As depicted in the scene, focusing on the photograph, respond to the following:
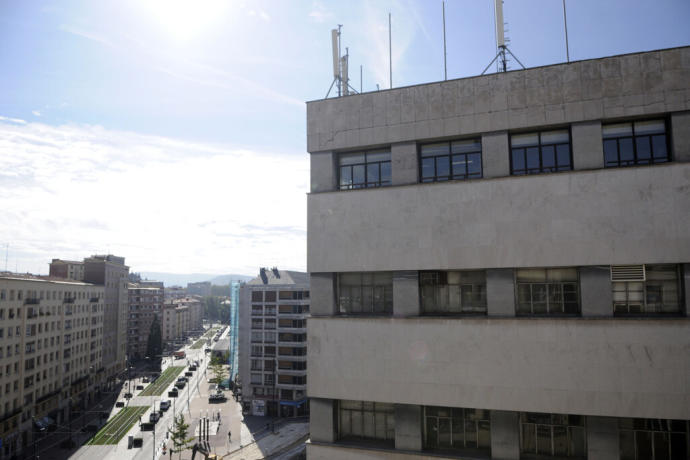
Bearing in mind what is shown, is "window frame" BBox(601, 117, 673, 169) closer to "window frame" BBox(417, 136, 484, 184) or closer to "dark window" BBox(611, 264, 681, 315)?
"dark window" BBox(611, 264, 681, 315)

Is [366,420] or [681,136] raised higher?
[681,136]

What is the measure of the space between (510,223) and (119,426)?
301 ft

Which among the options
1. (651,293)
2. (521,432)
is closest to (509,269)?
(651,293)

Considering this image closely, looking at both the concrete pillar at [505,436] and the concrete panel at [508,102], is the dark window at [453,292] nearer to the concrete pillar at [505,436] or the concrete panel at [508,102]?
the concrete pillar at [505,436]

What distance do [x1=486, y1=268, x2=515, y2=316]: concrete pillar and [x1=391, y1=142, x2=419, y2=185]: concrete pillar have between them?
5.58 metres

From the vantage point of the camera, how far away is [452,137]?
843 inches

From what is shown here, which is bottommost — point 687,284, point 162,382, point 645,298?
point 162,382

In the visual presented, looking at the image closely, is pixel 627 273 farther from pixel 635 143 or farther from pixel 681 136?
pixel 681 136

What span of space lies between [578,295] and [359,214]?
1011 cm

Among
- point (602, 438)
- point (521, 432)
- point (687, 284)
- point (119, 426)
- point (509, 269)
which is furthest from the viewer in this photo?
point (119, 426)

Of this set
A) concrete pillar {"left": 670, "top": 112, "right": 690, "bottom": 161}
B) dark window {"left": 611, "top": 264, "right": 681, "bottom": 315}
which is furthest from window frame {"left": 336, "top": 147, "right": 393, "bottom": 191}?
concrete pillar {"left": 670, "top": 112, "right": 690, "bottom": 161}

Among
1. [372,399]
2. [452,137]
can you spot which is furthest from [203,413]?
[452,137]

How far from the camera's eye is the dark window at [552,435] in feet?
61.9

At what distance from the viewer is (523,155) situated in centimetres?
2064
